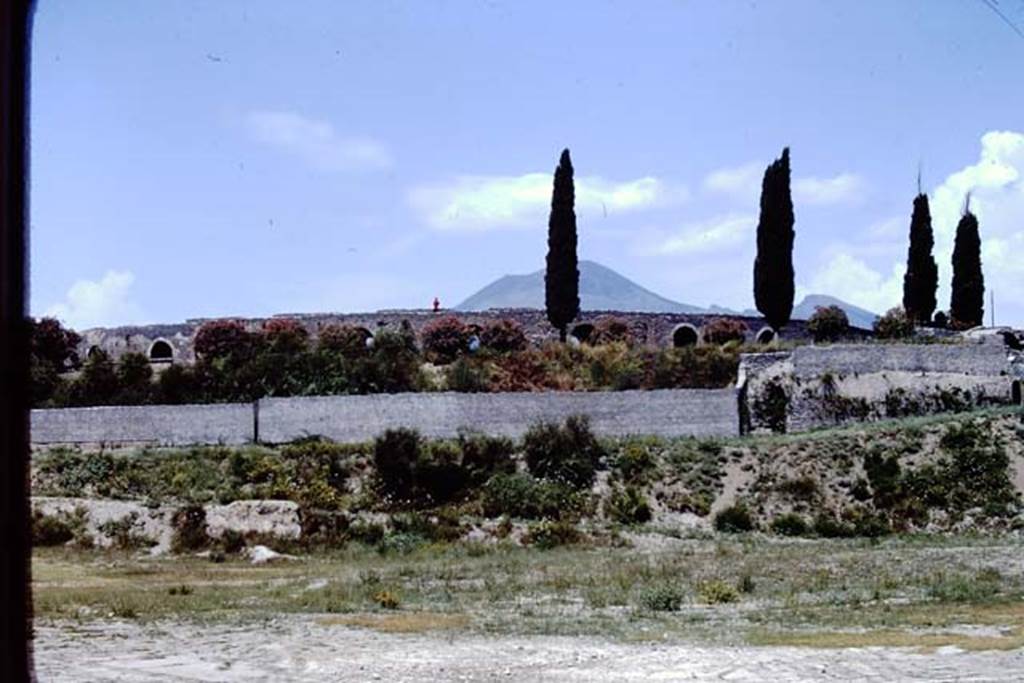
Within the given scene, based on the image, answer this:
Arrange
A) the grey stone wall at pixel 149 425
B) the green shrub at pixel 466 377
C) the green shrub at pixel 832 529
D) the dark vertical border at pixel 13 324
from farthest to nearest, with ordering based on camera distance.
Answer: the green shrub at pixel 466 377 < the grey stone wall at pixel 149 425 < the green shrub at pixel 832 529 < the dark vertical border at pixel 13 324

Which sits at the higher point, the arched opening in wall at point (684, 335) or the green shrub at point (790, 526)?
the arched opening in wall at point (684, 335)

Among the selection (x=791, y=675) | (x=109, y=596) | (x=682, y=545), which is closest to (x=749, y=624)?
(x=791, y=675)

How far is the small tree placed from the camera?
4247 cm

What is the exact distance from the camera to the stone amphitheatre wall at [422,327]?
4334 cm

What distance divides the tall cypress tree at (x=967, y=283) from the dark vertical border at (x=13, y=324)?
40562 millimetres

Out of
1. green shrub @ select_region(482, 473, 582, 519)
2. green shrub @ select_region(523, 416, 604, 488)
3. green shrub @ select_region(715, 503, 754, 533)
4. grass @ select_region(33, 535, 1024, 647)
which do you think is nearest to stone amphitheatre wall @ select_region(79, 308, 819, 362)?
green shrub @ select_region(523, 416, 604, 488)

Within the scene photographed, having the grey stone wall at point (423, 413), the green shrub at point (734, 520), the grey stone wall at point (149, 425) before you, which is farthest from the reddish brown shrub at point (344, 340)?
the green shrub at point (734, 520)

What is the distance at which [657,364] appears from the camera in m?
38.1

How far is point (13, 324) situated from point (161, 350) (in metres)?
41.4

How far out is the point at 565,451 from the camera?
107 ft

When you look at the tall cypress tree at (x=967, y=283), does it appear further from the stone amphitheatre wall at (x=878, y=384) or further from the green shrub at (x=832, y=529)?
the green shrub at (x=832, y=529)

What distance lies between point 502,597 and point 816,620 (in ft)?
15.7

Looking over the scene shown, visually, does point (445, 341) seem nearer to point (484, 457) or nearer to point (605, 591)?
point (484, 457)

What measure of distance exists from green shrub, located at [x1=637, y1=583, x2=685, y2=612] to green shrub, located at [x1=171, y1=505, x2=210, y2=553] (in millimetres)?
13225
